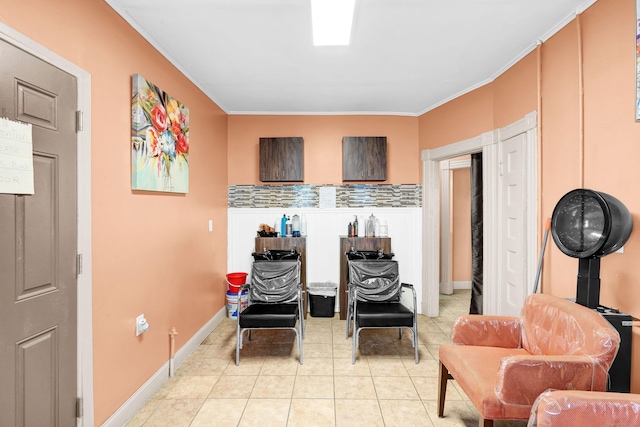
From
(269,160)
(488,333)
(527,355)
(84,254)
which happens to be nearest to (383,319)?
(488,333)

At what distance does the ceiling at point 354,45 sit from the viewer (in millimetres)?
2168

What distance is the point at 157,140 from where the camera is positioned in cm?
254

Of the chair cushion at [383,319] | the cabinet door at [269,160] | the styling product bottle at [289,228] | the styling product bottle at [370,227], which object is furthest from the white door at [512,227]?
the cabinet door at [269,160]

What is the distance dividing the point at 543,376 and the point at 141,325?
8.25ft

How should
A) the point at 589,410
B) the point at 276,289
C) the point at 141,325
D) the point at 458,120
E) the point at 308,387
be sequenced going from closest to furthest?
1. the point at 589,410
2. the point at 141,325
3. the point at 308,387
4. the point at 276,289
5. the point at 458,120

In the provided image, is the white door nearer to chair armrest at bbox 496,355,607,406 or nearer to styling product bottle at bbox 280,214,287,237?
chair armrest at bbox 496,355,607,406

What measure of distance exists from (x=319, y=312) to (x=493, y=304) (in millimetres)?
2094

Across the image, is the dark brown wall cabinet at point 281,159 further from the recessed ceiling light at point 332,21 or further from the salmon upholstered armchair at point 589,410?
the salmon upholstered armchair at point 589,410

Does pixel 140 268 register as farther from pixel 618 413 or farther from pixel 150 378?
pixel 618 413

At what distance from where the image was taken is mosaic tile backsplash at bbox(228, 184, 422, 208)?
14.8ft

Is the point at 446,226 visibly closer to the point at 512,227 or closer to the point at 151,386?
the point at 512,227

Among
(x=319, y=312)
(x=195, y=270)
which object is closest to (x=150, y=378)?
(x=195, y=270)

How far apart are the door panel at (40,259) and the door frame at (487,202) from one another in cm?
325

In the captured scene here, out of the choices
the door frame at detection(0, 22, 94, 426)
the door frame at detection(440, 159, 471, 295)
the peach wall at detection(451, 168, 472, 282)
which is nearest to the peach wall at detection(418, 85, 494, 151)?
the door frame at detection(440, 159, 471, 295)
